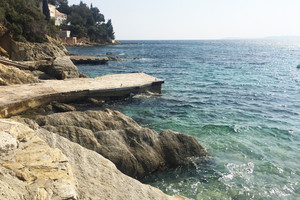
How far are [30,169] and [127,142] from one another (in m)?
5.24

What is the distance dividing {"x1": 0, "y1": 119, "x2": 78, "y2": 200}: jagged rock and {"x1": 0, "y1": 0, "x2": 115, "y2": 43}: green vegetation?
3234cm

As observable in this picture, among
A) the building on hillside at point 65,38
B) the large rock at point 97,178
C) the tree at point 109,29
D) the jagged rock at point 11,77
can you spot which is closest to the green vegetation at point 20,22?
the jagged rock at point 11,77

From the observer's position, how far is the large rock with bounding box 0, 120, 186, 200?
3.30 m

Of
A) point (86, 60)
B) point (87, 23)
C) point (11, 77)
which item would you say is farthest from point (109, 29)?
point (11, 77)

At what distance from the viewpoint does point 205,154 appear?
1001cm

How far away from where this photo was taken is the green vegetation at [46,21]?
3406cm

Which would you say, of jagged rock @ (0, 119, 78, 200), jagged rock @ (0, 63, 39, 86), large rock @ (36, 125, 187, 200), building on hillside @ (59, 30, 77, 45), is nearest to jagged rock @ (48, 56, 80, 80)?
jagged rock @ (0, 63, 39, 86)

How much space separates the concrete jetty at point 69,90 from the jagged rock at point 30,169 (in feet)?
27.4

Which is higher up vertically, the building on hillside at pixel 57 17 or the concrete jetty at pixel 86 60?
the building on hillside at pixel 57 17

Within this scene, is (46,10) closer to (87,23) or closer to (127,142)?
(87,23)

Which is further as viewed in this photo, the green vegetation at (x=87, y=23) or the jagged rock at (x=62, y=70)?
the green vegetation at (x=87, y=23)

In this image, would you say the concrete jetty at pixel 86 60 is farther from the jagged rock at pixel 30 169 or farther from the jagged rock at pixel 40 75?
the jagged rock at pixel 30 169

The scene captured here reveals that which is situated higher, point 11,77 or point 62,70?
point 62,70

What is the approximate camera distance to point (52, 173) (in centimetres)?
379
